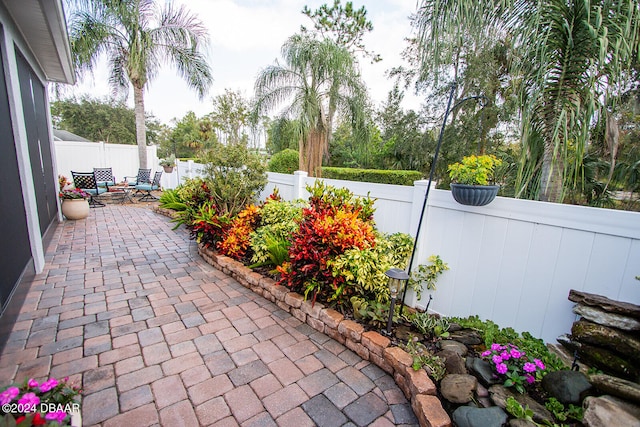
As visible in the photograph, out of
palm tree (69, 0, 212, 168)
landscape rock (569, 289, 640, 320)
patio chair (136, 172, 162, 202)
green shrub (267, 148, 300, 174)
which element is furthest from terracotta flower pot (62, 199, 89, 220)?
landscape rock (569, 289, 640, 320)

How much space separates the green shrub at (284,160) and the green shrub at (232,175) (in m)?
6.11

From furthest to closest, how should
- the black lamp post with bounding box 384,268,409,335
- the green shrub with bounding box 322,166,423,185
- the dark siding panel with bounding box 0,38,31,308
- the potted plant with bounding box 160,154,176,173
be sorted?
the potted plant with bounding box 160,154,176,173 → the green shrub with bounding box 322,166,423,185 → the dark siding panel with bounding box 0,38,31,308 → the black lamp post with bounding box 384,268,409,335

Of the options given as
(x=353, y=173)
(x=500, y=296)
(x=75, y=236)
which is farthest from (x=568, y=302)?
(x=353, y=173)

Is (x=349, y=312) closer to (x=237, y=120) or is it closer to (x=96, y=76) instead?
(x=96, y=76)

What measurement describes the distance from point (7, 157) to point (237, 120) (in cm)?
1413

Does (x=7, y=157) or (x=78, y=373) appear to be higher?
(x=7, y=157)

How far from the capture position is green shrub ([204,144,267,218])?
14.3 feet

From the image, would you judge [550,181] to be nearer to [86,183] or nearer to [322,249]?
[322,249]

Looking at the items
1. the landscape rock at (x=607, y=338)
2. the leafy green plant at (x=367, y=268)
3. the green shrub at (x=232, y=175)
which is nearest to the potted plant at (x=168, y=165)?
the green shrub at (x=232, y=175)

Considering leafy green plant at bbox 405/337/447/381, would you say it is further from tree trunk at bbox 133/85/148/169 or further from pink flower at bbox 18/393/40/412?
tree trunk at bbox 133/85/148/169

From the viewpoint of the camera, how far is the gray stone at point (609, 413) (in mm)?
1224

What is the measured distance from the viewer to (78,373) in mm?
1818

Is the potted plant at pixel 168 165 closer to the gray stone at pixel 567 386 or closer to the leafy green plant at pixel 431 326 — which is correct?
the leafy green plant at pixel 431 326

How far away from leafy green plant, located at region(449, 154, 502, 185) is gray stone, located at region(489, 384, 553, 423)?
137 cm
